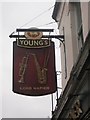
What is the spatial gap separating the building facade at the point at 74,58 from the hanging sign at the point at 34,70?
0.68 metres

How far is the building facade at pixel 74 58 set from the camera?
1109 centimetres

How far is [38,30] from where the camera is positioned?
604 inches

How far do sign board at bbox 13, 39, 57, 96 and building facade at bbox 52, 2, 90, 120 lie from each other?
2.24 feet

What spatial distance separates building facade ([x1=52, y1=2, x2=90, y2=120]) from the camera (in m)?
A: 11.1

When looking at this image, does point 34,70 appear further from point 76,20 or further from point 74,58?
point 76,20

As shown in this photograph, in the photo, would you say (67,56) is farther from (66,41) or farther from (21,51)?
(21,51)

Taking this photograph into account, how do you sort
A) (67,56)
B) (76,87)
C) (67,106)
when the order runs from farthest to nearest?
(67,56) < (67,106) < (76,87)

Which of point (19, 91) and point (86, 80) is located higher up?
point (86, 80)

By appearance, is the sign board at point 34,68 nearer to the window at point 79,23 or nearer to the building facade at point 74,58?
the building facade at point 74,58

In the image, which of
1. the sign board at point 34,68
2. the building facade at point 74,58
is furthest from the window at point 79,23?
the sign board at point 34,68

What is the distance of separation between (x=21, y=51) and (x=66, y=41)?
2.26 m

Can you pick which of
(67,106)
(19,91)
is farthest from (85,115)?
(19,91)

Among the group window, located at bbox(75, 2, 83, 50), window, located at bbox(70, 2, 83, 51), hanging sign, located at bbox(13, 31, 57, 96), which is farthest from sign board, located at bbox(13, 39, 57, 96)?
window, located at bbox(75, 2, 83, 50)

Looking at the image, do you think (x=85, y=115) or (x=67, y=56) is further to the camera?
(x=67, y=56)
